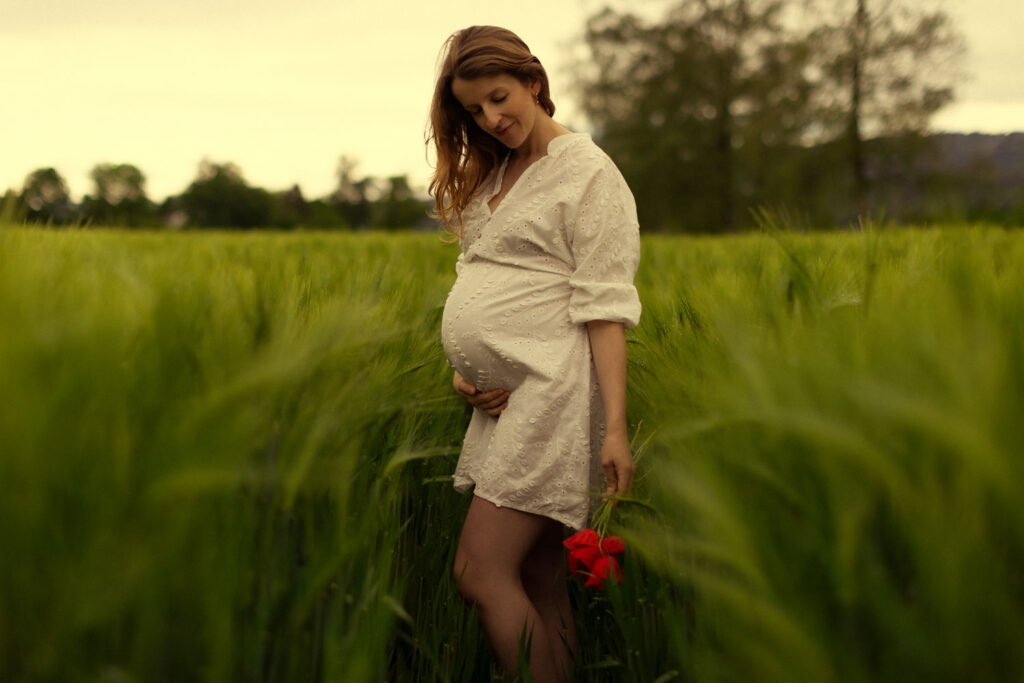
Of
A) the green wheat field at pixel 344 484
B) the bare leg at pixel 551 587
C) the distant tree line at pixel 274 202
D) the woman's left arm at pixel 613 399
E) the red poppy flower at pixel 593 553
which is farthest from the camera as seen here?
the distant tree line at pixel 274 202

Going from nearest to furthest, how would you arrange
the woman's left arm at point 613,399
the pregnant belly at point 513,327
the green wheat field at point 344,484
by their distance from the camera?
the green wheat field at point 344,484 → the woman's left arm at point 613,399 → the pregnant belly at point 513,327

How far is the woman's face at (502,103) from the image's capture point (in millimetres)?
1641

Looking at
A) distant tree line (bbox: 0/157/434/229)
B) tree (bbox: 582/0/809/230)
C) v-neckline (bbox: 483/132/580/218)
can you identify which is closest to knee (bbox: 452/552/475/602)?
v-neckline (bbox: 483/132/580/218)

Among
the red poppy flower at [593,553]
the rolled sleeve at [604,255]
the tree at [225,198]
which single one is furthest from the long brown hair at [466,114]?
the tree at [225,198]

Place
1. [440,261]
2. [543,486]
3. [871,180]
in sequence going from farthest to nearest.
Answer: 1. [871,180]
2. [440,261]
3. [543,486]

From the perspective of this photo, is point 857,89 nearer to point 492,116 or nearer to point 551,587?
point 492,116

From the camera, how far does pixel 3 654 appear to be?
719mm

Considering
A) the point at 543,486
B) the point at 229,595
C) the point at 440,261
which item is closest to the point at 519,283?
the point at 543,486

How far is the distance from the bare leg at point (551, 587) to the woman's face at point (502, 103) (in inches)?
31.5

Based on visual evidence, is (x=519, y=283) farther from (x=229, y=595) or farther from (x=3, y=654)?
(x=3, y=654)

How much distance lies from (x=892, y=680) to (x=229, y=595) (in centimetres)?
59

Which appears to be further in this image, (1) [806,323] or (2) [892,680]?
(1) [806,323]

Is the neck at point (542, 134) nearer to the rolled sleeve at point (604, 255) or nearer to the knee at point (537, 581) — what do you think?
the rolled sleeve at point (604, 255)

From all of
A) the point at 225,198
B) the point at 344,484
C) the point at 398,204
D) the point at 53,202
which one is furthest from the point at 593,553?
the point at 225,198
